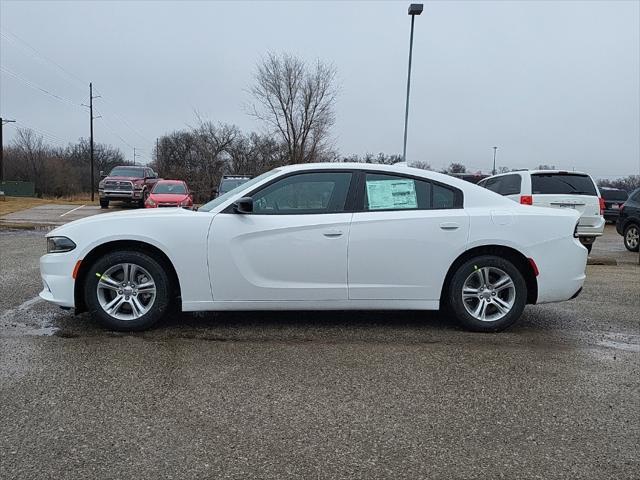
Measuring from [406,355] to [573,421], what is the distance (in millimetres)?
1371

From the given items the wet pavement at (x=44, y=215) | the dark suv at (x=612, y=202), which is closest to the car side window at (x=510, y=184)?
the dark suv at (x=612, y=202)

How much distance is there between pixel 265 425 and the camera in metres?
3.01

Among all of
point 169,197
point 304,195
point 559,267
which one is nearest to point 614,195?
point 169,197

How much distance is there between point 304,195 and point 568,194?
7.30 meters

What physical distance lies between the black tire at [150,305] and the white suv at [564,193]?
24.9 feet

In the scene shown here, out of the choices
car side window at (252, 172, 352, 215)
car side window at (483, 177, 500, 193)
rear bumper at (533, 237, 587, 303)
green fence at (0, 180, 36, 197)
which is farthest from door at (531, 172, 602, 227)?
green fence at (0, 180, 36, 197)

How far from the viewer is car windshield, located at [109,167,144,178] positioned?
979 inches

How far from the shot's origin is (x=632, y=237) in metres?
12.5

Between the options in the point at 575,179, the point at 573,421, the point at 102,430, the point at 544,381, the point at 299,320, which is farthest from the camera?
the point at 575,179

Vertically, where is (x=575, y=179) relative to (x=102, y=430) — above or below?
above

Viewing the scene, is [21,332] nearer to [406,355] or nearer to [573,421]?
[406,355]

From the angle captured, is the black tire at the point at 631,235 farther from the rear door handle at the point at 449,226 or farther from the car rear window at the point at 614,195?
the car rear window at the point at 614,195

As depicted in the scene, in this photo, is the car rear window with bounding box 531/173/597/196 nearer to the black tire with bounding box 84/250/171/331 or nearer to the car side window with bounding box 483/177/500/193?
the car side window with bounding box 483/177/500/193

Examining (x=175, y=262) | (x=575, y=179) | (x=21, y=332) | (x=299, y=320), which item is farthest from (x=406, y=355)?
(x=575, y=179)
